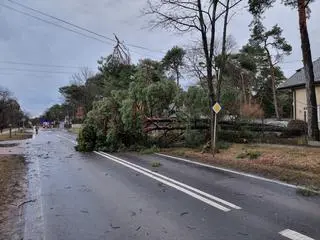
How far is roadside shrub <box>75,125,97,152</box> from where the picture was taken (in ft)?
71.5

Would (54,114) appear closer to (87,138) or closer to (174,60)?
(174,60)

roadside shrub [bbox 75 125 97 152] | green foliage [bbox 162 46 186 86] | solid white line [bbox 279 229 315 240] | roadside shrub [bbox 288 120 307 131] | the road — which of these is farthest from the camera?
green foliage [bbox 162 46 186 86]

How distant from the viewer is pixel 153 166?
531 inches

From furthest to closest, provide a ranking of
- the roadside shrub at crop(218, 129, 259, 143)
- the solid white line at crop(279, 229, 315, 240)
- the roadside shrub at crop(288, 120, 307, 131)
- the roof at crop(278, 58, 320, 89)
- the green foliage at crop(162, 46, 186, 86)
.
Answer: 1. the green foliage at crop(162, 46, 186, 86)
2. the roof at crop(278, 58, 320, 89)
3. the roadside shrub at crop(288, 120, 307, 131)
4. the roadside shrub at crop(218, 129, 259, 143)
5. the solid white line at crop(279, 229, 315, 240)

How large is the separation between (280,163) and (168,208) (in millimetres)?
6949

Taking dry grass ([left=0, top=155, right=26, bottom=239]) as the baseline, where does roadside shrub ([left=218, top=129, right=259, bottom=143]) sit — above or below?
above

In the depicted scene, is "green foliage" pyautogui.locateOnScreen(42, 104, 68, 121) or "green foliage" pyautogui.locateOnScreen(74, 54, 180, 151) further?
"green foliage" pyautogui.locateOnScreen(42, 104, 68, 121)

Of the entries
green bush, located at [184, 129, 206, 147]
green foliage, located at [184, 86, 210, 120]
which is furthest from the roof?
green bush, located at [184, 129, 206, 147]

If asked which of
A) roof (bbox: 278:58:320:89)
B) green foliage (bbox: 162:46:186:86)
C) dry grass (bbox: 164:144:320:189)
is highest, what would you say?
green foliage (bbox: 162:46:186:86)

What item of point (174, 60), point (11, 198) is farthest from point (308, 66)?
point (174, 60)

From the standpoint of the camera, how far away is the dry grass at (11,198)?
236 inches

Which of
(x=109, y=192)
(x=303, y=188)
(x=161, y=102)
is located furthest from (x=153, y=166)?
(x=161, y=102)

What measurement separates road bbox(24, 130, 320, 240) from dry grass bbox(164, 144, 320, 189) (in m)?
1.04

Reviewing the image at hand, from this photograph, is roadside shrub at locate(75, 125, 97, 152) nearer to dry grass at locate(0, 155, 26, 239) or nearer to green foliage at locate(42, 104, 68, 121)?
dry grass at locate(0, 155, 26, 239)
